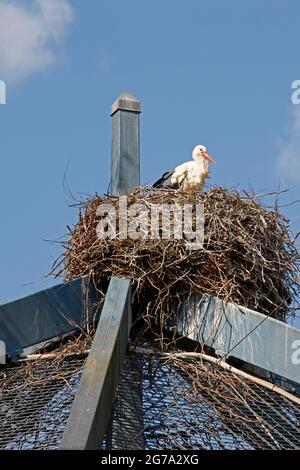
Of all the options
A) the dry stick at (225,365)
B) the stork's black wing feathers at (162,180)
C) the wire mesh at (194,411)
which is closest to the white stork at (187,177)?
the stork's black wing feathers at (162,180)

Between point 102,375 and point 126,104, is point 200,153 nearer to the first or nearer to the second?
point 126,104

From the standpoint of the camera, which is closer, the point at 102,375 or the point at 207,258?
the point at 102,375

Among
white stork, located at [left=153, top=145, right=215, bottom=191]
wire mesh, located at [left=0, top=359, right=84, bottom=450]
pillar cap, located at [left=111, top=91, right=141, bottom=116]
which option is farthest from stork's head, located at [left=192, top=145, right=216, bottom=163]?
wire mesh, located at [left=0, top=359, right=84, bottom=450]

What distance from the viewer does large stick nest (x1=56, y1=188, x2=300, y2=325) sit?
8805mm

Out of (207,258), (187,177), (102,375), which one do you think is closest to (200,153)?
(187,177)

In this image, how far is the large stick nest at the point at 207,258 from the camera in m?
8.80

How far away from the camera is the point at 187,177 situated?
11.2m

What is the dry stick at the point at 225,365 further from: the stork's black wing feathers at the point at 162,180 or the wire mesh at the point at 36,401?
the stork's black wing feathers at the point at 162,180

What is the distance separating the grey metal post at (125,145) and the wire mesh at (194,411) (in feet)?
5.17

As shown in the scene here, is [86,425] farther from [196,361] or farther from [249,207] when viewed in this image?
[249,207]

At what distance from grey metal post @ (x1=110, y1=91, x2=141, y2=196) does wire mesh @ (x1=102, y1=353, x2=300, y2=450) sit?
1.58 m

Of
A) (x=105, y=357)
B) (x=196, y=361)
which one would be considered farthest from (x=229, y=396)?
(x=105, y=357)

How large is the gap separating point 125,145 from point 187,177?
158 centimetres

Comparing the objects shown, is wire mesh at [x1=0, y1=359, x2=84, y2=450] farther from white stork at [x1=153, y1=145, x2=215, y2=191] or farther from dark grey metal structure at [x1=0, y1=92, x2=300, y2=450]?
white stork at [x1=153, y1=145, x2=215, y2=191]
